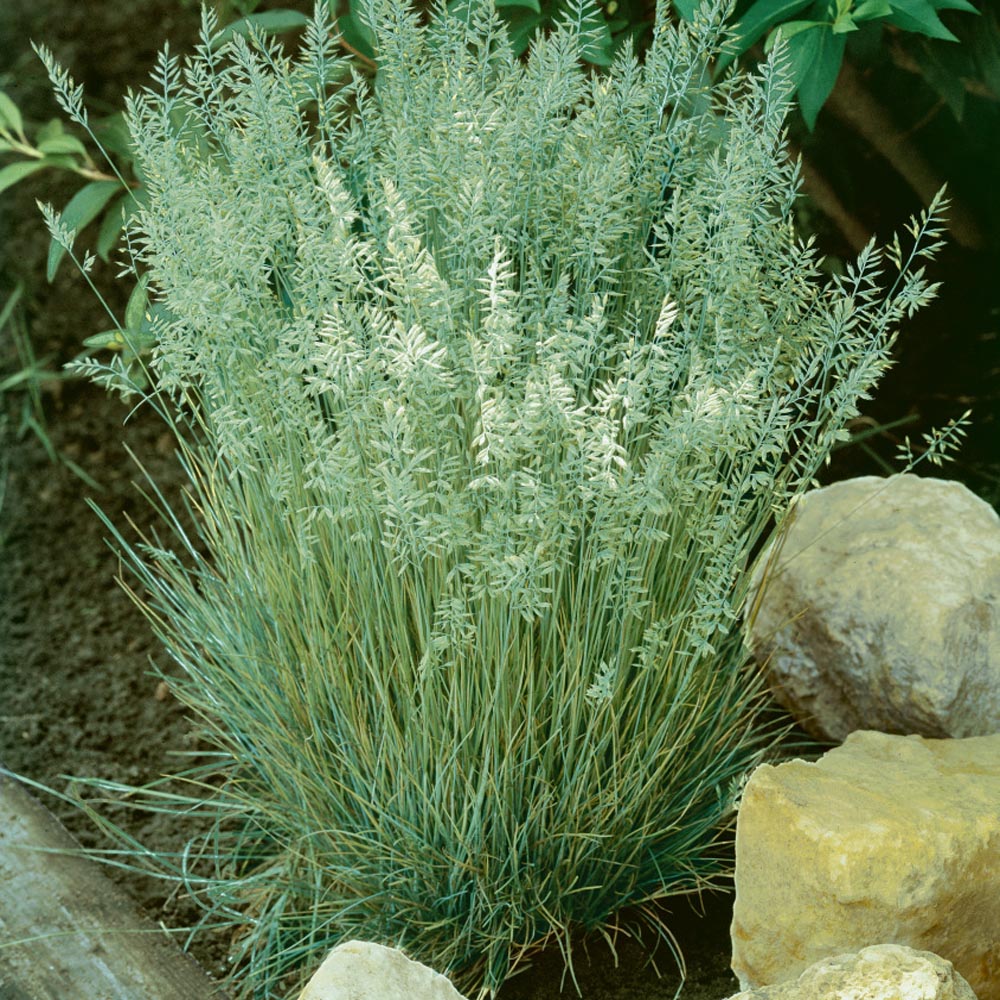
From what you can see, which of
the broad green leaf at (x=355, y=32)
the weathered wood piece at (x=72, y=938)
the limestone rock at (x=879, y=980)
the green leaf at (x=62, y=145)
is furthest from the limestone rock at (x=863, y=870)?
the green leaf at (x=62, y=145)

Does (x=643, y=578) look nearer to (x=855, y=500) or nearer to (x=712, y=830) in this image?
(x=712, y=830)

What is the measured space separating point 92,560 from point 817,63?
1.76 meters

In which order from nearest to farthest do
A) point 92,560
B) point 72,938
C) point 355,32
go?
point 72,938
point 355,32
point 92,560

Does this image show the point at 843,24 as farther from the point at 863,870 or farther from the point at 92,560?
the point at 92,560

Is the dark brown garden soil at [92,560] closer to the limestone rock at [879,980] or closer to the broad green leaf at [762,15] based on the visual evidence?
the limestone rock at [879,980]

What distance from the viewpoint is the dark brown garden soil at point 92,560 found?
1.81 m

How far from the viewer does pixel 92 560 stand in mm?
2721

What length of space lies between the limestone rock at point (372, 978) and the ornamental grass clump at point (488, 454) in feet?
0.71

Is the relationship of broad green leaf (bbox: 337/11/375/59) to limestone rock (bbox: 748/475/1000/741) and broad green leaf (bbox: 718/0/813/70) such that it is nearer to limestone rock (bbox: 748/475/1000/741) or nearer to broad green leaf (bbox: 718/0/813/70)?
broad green leaf (bbox: 718/0/813/70)

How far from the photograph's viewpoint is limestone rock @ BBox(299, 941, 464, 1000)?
131 centimetres

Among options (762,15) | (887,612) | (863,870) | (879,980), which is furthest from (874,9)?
(879,980)

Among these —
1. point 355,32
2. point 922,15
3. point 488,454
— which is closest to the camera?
point 488,454

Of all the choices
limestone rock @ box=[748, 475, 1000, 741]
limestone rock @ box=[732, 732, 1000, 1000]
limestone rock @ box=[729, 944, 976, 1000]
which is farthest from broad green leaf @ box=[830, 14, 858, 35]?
limestone rock @ box=[729, 944, 976, 1000]

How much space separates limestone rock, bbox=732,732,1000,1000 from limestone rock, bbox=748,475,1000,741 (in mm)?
337
